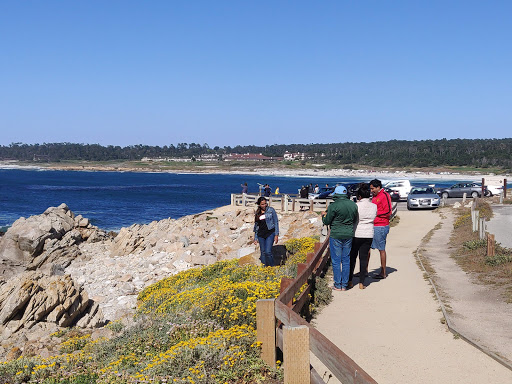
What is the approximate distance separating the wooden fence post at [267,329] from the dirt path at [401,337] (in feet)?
2.50

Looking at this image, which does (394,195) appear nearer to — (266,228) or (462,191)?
(462,191)

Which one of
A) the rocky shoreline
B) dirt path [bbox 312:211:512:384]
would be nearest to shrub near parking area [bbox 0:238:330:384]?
dirt path [bbox 312:211:512:384]

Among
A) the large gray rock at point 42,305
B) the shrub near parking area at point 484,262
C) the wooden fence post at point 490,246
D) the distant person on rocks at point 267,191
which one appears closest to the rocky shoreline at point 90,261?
the large gray rock at point 42,305

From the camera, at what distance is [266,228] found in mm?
12461

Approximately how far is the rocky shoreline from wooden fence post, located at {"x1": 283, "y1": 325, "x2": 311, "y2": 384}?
527 centimetres

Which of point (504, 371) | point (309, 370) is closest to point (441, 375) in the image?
point (504, 371)

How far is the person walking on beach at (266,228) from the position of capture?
12.4 meters

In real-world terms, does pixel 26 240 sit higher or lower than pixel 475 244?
lower

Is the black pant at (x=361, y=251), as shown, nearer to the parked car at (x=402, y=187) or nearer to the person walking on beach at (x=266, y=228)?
the person walking on beach at (x=266, y=228)

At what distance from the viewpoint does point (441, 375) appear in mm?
6371

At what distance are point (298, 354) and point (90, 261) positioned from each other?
25095mm

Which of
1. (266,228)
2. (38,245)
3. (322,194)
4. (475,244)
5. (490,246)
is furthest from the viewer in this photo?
(322,194)

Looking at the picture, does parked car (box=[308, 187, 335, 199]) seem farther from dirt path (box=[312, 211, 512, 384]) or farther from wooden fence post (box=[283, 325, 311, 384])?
wooden fence post (box=[283, 325, 311, 384])

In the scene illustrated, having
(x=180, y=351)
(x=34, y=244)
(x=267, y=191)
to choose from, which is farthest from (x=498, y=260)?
(x=34, y=244)
